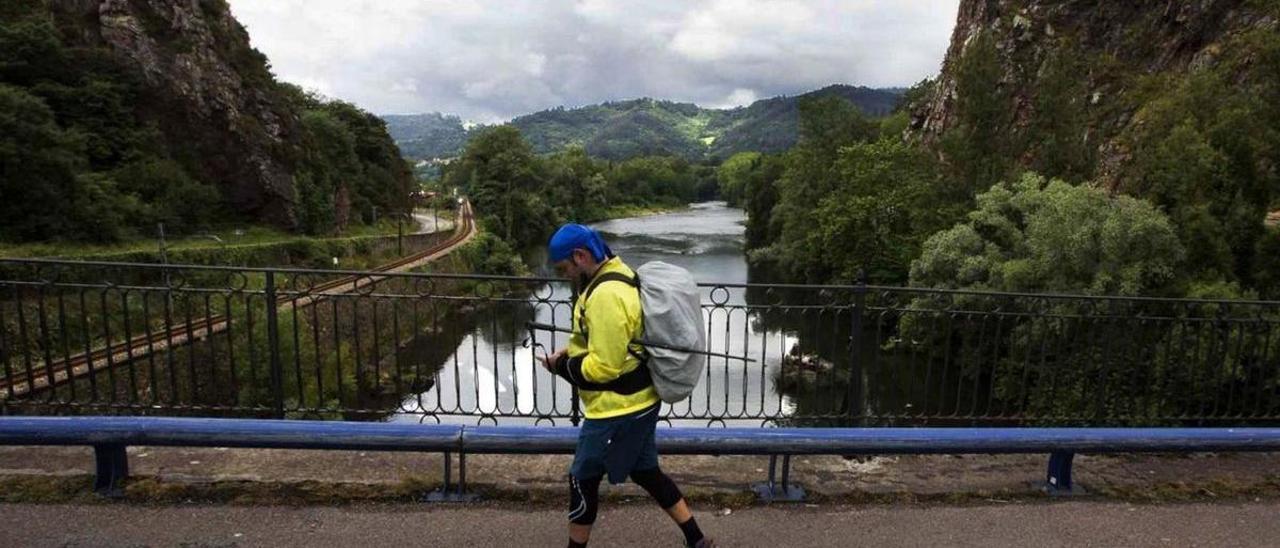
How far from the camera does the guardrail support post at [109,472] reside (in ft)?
11.8

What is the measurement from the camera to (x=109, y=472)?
364 cm

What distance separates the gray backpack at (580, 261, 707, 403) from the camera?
281 centimetres

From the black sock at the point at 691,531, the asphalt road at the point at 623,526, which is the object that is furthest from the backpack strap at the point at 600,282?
the asphalt road at the point at 623,526

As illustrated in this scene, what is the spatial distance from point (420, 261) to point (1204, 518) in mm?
38675

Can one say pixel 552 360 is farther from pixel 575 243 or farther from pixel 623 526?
pixel 623 526

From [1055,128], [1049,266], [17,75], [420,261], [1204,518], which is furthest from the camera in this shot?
[420,261]

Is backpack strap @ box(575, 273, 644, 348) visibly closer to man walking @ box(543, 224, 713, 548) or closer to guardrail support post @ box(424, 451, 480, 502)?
man walking @ box(543, 224, 713, 548)

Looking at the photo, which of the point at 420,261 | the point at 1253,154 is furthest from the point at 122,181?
the point at 1253,154

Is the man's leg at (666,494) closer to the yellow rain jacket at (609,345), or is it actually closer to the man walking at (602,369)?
the man walking at (602,369)

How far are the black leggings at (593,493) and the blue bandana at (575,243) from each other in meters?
0.92

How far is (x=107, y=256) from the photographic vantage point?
24000 mm

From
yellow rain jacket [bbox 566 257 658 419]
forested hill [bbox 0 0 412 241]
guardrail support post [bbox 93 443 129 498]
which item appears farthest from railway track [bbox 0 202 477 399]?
forested hill [bbox 0 0 412 241]

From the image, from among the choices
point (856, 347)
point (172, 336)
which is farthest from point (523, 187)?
point (856, 347)

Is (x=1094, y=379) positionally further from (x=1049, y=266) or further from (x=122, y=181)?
(x=122, y=181)
